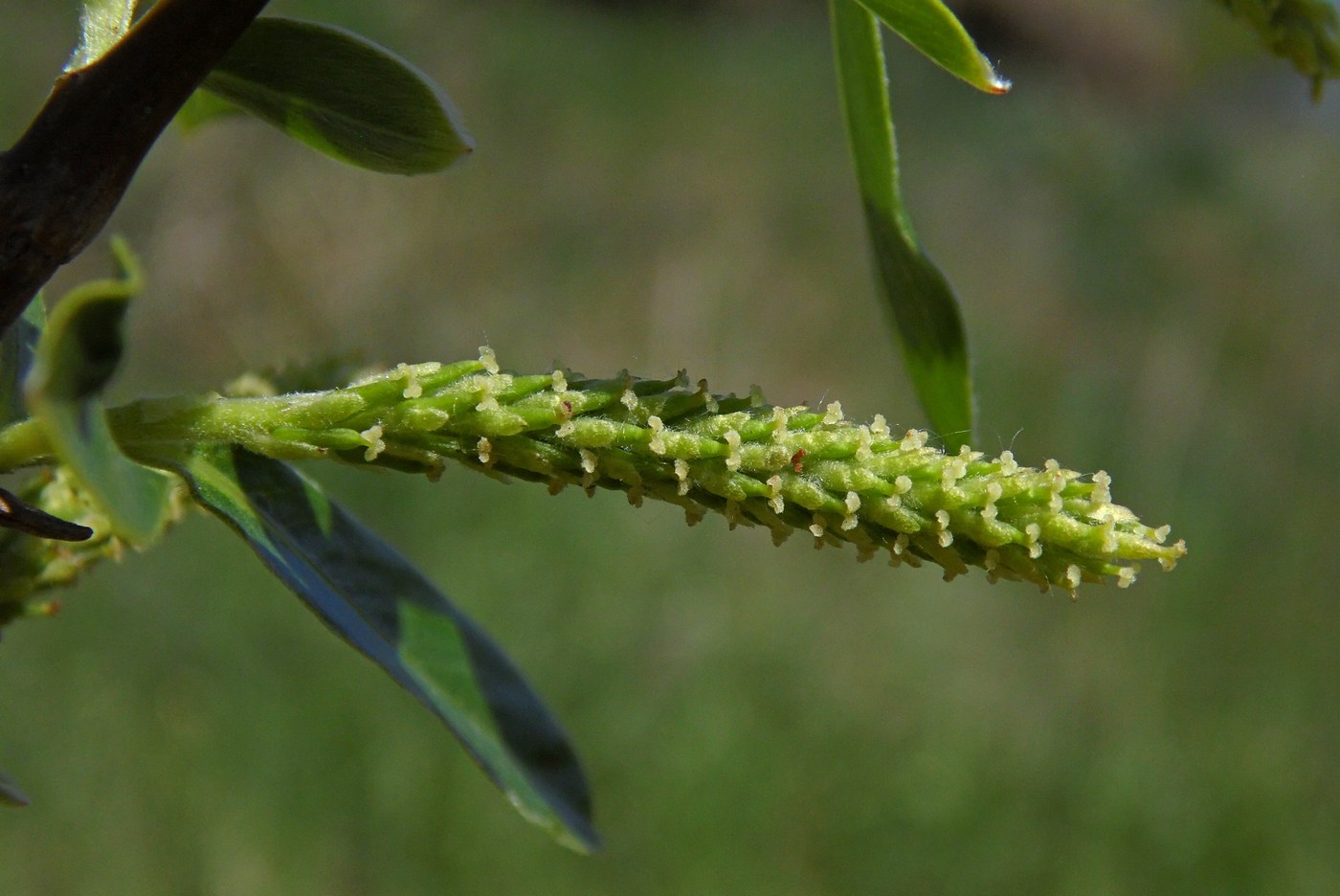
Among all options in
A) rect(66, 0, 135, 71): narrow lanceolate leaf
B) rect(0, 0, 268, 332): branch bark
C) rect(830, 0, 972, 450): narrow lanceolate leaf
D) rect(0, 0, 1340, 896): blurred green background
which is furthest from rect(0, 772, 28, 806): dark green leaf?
rect(830, 0, 972, 450): narrow lanceolate leaf

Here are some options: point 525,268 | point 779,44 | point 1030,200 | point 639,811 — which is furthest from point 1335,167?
point 639,811

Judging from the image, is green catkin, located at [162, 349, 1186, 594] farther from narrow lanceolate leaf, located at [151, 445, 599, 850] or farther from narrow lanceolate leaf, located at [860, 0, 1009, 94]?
narrow lanceolate leaf, located at [860, 0, 1009, 94]

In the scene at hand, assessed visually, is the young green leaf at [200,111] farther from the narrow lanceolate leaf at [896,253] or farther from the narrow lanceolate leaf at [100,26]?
the narrow lanceolate leaf at [896,253]

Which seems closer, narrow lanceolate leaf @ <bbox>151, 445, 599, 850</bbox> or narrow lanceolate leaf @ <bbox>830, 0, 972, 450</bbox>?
narrow lanceolate leaf @ <bbox>151, 445, 599, 850</bbox>

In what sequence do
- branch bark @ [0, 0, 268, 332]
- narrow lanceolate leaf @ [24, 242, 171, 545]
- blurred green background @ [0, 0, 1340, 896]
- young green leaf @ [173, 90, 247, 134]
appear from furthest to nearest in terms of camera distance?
1. blurred green background @ [0, 0, 1340, 896]
2. young green leaf @ [173, 90, 247, 134]
3. branch bark @ [0, 0, 268, 332]
4. narrow lanceolate leaf @ [24, 242, 171, 545]

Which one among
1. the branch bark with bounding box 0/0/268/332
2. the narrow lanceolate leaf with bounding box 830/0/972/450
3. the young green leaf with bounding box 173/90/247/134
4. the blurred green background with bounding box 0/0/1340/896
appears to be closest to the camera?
the branch bark with bounding box 0/0/268/332

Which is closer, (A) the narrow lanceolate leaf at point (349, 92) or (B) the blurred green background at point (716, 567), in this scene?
(A) the narrow lanceolate leaf at point (349, 92)

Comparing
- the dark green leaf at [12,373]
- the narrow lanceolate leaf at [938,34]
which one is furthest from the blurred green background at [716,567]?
the dark green leaf at [12,373]
